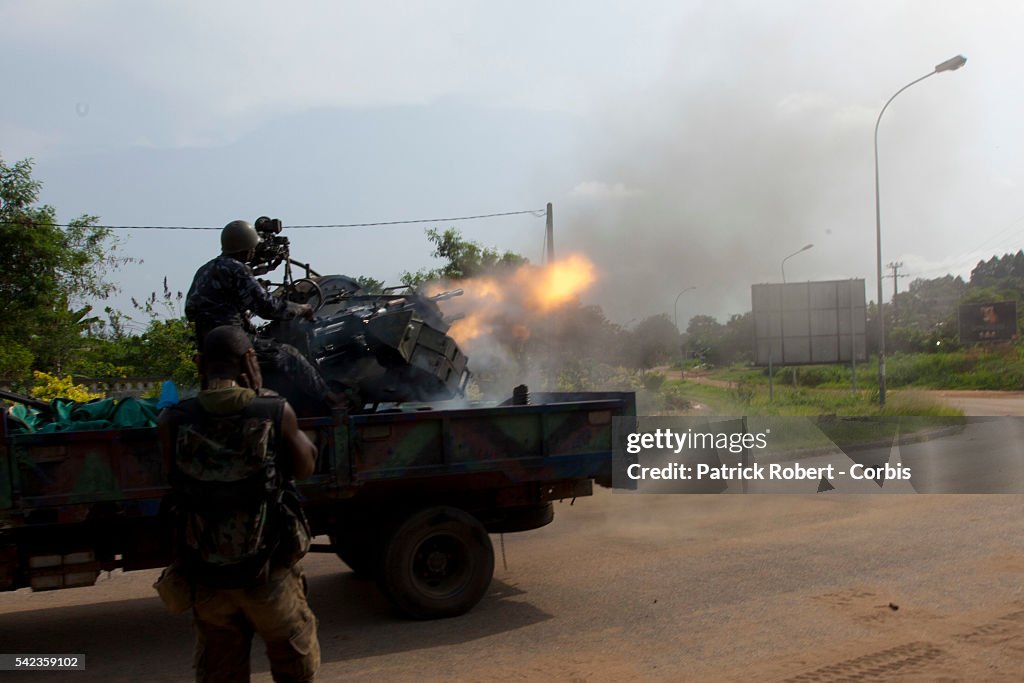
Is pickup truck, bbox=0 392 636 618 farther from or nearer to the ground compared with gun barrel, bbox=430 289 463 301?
nearer to the ground

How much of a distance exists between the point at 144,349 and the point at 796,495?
1794 centimetres

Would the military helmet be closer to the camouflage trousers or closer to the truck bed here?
the truck bed

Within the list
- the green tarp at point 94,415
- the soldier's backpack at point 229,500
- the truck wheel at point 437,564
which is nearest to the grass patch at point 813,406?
the truck wheel at point 437,564

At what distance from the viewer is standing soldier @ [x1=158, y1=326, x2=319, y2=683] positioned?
3.37 meters

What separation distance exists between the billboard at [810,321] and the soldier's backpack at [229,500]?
75.0ft

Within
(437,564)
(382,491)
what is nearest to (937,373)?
(437,564)

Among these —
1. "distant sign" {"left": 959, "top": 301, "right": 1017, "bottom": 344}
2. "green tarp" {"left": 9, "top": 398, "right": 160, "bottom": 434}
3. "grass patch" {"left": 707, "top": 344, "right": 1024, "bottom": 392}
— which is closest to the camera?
"green tarp" {"left": 9, "top": 398, "right": 160, "bottom": 434}

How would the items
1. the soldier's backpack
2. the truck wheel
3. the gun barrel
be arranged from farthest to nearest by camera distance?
the gun barrel → the truck wheel → the soldier's backpack

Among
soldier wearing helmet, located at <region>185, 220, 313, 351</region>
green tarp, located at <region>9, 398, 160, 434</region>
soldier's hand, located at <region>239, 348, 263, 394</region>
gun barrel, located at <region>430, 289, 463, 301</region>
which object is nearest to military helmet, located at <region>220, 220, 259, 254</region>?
soldier wearing helmet, located at <region>185, 220, 313, 351</region>

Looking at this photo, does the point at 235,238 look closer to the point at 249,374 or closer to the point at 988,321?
the point at 249,374

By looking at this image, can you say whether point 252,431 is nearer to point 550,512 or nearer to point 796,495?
point 550,512

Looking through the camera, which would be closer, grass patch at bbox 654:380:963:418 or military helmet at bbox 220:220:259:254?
military helmet at bbox 220:220:259:254

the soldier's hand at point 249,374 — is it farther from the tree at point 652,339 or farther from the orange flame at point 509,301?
the tree at point 652,339

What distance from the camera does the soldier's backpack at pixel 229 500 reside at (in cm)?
336
